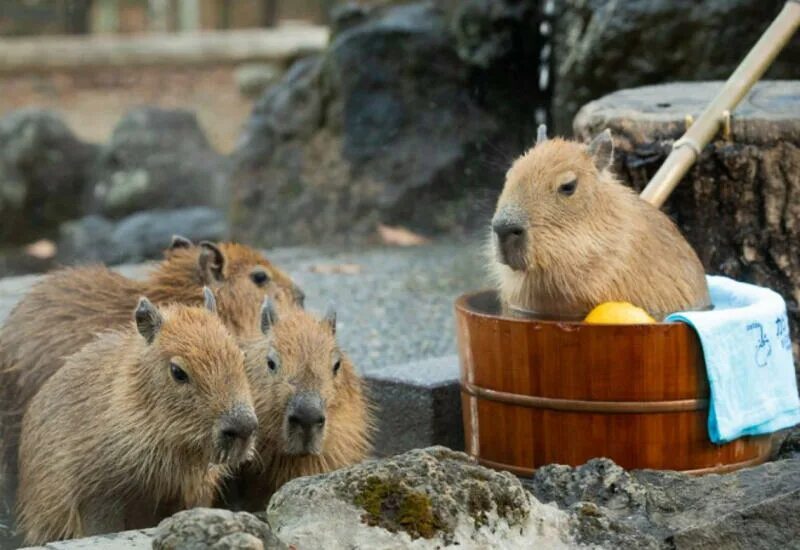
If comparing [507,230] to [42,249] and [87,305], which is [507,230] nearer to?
[87,305]

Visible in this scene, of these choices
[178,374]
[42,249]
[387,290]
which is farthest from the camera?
[42,249]

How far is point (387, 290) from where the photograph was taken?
8281 millimetres

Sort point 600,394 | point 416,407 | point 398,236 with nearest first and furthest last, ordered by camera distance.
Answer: point 600,394, point 416,407, point 398,236

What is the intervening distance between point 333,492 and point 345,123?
7527mm

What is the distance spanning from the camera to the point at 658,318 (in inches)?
175

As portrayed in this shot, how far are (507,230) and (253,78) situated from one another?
14.3 metres

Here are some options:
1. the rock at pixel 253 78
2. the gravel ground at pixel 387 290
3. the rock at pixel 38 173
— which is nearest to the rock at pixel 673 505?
the gravel ground at pixel 387 290

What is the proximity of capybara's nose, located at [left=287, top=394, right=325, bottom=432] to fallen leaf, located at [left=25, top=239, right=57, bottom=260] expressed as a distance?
1039 centimetres

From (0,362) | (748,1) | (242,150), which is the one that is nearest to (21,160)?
(242,150)

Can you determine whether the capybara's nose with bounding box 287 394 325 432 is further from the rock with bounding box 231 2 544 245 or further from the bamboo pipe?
the rock with bounding box 231 2 544 245

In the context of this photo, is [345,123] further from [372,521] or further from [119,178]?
[372,521]

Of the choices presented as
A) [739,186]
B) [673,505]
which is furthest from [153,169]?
[673,505]

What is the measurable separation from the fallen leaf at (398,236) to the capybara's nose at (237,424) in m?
6.42

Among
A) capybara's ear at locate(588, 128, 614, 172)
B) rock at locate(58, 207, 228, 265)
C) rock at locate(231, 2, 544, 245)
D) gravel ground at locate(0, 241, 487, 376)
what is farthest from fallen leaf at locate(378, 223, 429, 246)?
capybara's ear at locate(588, 128, 614, 172)
